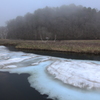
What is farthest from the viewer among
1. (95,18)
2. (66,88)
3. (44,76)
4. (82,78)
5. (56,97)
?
(95,18)

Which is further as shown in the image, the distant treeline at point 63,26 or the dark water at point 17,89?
the distant treeline at point 63,26

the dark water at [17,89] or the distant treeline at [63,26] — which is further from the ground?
the distant treeline at [63,26]

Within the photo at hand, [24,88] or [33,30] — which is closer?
[24,88]

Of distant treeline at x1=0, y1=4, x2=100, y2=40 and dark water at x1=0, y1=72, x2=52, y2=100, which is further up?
distant treeline at x1=0, y1=4, x2=100, y2=40

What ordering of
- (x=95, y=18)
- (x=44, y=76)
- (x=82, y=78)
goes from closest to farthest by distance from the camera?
1. (x=82, y=78)
2. (x=44, y=76)
3. (x=95, y=18)

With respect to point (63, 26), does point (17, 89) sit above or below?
below

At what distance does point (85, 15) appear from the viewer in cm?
4869

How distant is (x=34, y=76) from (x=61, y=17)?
48523 millimetres

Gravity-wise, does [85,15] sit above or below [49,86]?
above

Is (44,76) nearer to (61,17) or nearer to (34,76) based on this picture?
(34,76)

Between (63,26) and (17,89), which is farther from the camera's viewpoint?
(63,26)

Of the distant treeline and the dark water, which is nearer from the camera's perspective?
the dark water

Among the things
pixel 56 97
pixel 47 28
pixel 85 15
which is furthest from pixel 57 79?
pixel 85 15

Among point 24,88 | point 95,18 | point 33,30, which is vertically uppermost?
point 95,18
